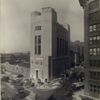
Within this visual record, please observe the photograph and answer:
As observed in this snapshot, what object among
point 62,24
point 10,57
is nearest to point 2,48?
point 10,57

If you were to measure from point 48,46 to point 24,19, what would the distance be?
0.28m

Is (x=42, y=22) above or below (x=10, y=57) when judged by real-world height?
above


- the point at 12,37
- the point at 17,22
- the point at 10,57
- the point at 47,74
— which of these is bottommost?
the point at 47,74

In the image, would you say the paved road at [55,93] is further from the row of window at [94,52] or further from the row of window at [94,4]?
the row of window at [94,4]

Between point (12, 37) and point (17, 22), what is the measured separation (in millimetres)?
113

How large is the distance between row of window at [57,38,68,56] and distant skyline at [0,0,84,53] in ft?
0.20

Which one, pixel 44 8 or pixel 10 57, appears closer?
pixel 44 8

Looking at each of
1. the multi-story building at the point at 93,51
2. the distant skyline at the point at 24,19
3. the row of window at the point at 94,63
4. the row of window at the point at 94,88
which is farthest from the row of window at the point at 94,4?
the row of window at the point at 94,88

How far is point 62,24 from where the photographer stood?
132 cm

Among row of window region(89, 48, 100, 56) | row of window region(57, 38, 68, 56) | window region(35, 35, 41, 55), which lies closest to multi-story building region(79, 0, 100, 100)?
row of window region(89, 48, 100, 56)

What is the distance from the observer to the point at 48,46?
1274 millimetres

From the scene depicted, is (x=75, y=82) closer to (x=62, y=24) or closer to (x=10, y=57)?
(x=62, y=24)

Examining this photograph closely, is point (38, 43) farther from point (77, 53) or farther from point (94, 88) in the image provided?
point (94, 88)

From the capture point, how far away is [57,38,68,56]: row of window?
1.30 metres
